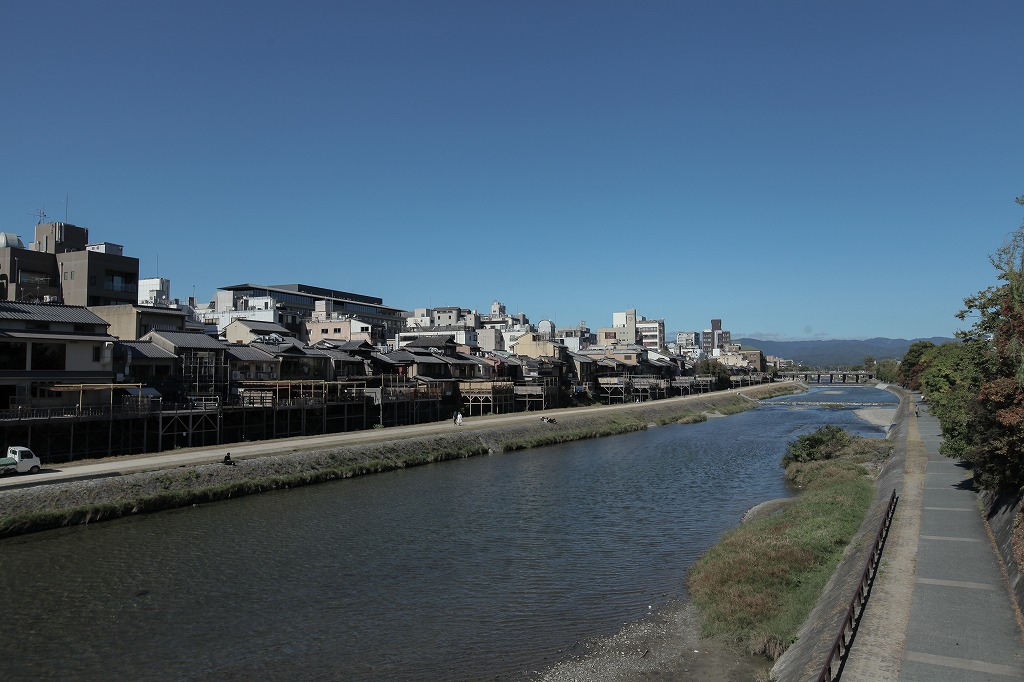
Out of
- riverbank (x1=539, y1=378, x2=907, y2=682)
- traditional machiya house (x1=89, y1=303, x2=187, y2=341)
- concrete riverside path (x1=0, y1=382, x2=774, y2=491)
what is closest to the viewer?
riverbank (x1=539, y1=378, x2=907, y2=682)

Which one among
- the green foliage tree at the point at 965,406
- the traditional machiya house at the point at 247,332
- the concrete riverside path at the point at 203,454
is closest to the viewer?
the green foliage tree at the point at 965,406

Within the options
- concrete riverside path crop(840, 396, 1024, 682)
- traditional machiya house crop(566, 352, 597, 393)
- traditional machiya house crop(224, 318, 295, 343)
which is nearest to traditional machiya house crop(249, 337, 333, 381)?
traditional machiya house crop(224, 318, 295, 343)

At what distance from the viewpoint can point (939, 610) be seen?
13.5 metres

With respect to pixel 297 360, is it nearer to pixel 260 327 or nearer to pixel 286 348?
pixel 286 348

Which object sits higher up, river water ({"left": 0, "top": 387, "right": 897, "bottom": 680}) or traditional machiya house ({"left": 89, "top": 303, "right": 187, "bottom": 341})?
traditional machiya house ({"left": 89, "top": 303, "right": 187, "bottom": 341})

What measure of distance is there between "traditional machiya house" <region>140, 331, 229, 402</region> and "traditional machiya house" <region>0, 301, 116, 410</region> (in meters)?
6.02

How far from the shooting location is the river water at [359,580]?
49.6 feet

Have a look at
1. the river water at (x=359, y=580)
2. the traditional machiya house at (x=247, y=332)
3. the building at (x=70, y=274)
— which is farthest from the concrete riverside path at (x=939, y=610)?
the building at (x=70, y=274)

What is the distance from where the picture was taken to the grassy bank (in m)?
15.6

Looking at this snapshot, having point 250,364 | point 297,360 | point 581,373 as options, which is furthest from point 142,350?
point 581,373

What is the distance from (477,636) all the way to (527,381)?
6865cm

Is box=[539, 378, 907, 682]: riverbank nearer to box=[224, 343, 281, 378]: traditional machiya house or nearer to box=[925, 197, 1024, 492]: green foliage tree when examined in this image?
box=[925, 197, 1024, 492]: green foliage tree

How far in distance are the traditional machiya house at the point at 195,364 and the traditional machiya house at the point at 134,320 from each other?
4.93 feet

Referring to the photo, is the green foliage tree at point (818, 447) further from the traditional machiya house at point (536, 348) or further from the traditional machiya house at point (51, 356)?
the traditional machiya house at point (536, 348)
